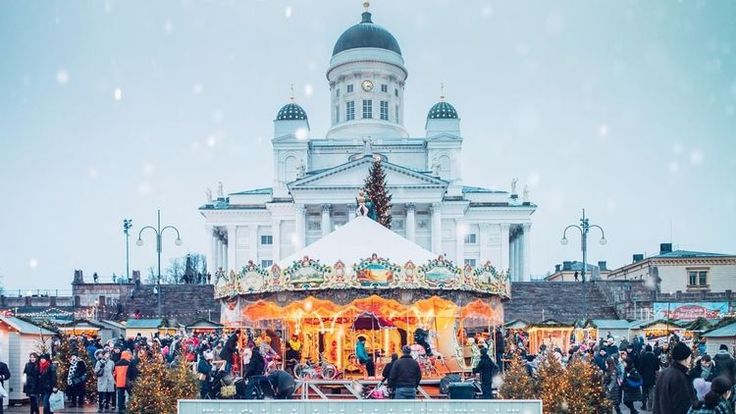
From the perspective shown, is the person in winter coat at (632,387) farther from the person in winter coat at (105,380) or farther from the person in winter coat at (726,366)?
the person in winter coat at (105,380)

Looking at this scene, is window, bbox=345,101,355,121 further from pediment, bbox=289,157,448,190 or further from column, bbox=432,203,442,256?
column, bbox=432,203,442,256

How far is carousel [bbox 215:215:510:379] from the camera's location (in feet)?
77.8

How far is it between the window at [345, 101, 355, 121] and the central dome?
5530mm

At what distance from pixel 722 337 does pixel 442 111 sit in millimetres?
65816

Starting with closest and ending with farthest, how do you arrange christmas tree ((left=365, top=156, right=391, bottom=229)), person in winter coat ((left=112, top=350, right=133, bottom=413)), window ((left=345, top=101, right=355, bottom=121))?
person in winter coat ((left=112, top=350, right=133, bottom=413)) < christmas tree ((left=365, top=156, right=391, bottom=229)) < window ((left=345, top=101, right=355, bottom=121))

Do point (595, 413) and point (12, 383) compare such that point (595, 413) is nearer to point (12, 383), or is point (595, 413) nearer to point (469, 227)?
point (12, 383)

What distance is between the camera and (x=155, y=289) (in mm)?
63688

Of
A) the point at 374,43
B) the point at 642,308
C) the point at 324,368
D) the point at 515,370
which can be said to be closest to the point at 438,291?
the point at 324,368

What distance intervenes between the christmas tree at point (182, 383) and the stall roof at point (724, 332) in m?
12.8

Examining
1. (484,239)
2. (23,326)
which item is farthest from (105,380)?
(484,239)

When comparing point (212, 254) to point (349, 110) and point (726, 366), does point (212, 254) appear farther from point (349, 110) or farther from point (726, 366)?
point (726, 366)

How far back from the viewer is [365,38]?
91.8m

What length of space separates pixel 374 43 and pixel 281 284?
70.0 meters

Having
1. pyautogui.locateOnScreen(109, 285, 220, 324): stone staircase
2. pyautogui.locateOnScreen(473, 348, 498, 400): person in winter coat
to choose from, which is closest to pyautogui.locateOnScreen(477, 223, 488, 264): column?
pyautogui.locateOnScreen(109, 285, 220, 324): stone staircase
